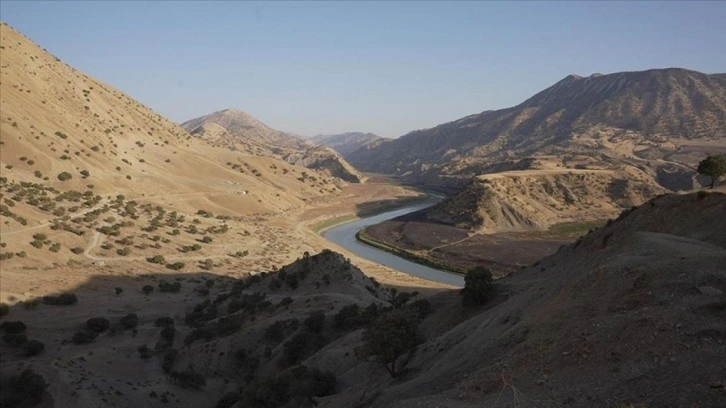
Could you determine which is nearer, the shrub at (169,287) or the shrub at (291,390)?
the shrub at (291,390)

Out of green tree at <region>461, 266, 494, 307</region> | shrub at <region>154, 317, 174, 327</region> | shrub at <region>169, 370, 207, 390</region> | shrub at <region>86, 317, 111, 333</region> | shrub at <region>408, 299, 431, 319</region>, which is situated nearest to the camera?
green tree at <region>461, 266, 494, 307</region>

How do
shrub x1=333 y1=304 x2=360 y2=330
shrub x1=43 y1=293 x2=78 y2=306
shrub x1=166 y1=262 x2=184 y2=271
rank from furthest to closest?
shrub x1=166 y1=262 x2=184 y2=271 < shrub x1=43 y1=293 x2=78 y2=306 < shrub x1=333 y1=304 x2=360 y2=330

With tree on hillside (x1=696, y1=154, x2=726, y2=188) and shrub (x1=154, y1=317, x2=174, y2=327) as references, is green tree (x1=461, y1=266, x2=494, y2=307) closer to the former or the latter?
tree on hillside (x1=696, y1=154, x2=726, y2=188)

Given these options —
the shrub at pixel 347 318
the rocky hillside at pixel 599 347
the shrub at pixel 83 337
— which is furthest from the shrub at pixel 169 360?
the rocky hillside at pixel 599 347

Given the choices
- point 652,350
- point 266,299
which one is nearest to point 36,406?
point 266,299

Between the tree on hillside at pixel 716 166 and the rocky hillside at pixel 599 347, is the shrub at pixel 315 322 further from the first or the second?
the tree on hillside at pixel 716 166

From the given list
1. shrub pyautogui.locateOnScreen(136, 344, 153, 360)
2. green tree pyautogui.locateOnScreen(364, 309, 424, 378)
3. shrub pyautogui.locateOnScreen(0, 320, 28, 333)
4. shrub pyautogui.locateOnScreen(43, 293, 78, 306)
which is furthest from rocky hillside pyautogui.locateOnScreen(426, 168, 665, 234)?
shrub pyautogui.locateOnScreen(0, 320, 28, 333)
